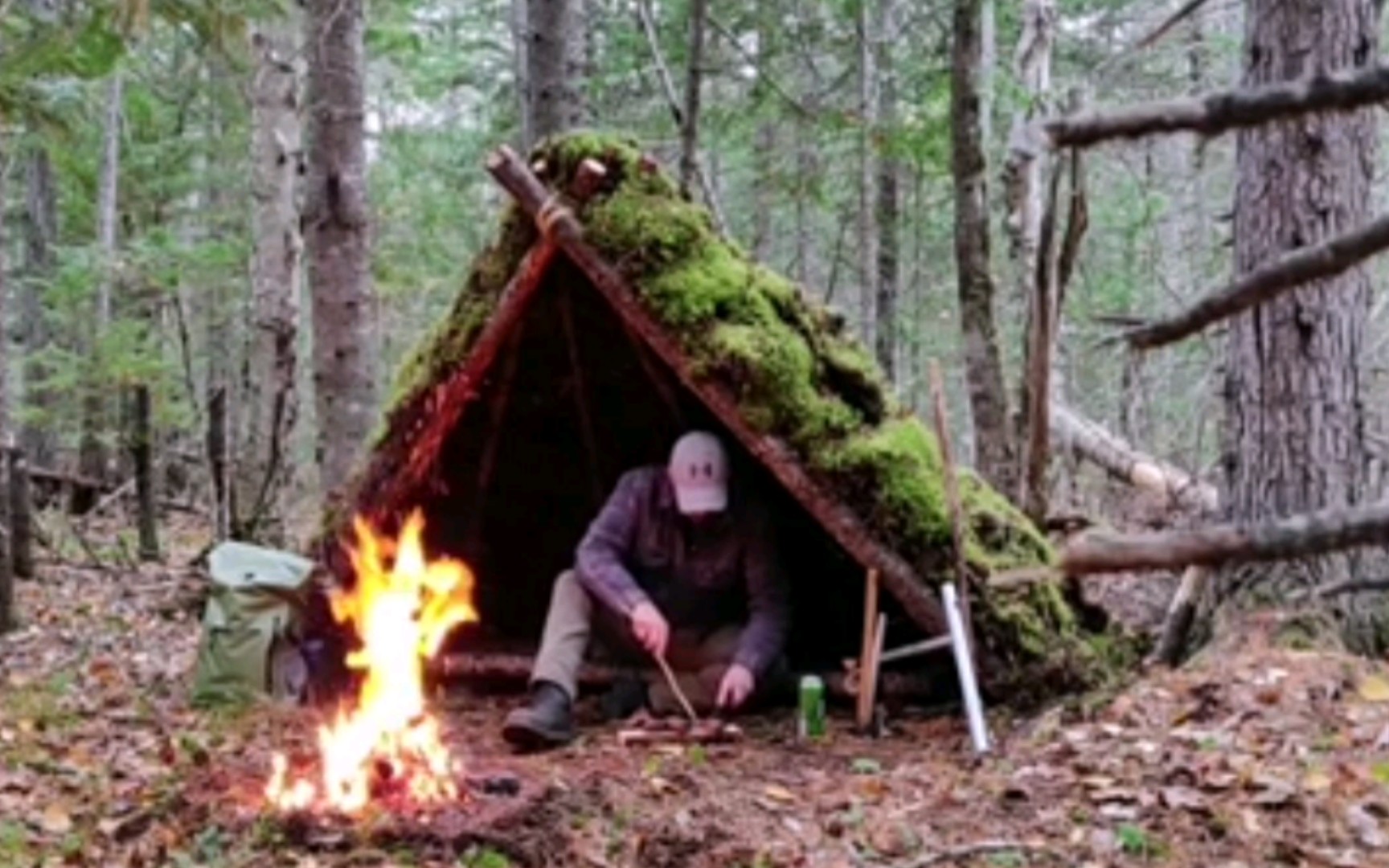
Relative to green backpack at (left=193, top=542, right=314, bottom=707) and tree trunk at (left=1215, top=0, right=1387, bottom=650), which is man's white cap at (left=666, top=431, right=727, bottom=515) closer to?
green backpack at (left=193, top=542, right=314, bottom=707)

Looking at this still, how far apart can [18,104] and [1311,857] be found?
6.51 meters

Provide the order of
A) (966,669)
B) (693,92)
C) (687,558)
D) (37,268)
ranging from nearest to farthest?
(966,669) < (687,558) < (693,92) < (37,268)

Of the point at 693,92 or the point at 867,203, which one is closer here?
the point at 693,92

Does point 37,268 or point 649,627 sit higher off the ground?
point 37,268

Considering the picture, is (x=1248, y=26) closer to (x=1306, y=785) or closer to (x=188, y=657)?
(x=1306, y=785)

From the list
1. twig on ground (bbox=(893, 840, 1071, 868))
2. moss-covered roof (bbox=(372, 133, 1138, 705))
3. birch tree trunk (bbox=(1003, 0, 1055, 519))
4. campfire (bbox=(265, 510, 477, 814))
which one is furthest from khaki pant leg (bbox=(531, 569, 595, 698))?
birch tree trunk (bbox=(1003, 0, 1055, 519))

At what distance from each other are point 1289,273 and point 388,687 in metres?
4.70

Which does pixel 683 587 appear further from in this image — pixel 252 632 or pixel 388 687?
pixel 252 632

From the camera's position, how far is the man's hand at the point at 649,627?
20.2ft

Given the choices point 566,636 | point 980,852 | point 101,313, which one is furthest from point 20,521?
point 101,313

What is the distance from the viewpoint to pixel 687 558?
263 inches

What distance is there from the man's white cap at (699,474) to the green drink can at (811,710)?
868 millimetres

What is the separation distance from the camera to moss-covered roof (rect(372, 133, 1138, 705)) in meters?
6.12

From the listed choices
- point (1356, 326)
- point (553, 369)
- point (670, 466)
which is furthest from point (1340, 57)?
point (553, 369)
